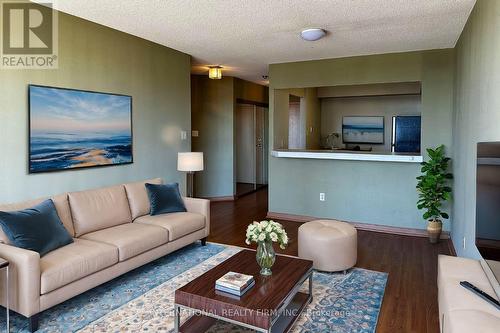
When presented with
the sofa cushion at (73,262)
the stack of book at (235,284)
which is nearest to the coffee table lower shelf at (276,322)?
the stack of book at (235,284)

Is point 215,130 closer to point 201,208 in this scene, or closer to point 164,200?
point 201,208

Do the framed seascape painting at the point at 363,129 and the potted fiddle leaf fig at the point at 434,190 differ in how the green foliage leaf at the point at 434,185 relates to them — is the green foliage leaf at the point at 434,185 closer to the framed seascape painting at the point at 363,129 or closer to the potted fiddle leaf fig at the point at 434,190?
the potted fiddle leaf fig at the point at 434,190

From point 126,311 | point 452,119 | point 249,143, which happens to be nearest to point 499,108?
Answer: point 452,119

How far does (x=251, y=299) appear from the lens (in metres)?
2.17

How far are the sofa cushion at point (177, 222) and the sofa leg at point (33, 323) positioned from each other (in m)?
1.41

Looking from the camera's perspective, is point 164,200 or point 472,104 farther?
point 164,200

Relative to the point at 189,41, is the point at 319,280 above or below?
below

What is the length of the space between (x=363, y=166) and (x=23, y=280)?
14.2 feet

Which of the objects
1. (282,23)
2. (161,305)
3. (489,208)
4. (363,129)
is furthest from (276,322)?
(363,129)

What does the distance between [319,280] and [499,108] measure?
199 centimetres

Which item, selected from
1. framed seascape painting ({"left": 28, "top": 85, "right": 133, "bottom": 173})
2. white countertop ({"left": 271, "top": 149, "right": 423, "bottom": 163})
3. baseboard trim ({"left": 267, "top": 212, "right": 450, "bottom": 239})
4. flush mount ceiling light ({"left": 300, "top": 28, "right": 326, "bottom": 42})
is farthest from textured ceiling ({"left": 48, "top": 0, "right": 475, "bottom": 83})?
baseboard trim ({"left": 267, "top": 212, "right": 450, "bottom": 239})

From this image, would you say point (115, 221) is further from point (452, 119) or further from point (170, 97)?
point (452, 119)

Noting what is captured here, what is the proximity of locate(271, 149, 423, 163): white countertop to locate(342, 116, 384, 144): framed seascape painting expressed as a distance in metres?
3.17

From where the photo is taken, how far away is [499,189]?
5.87ft
